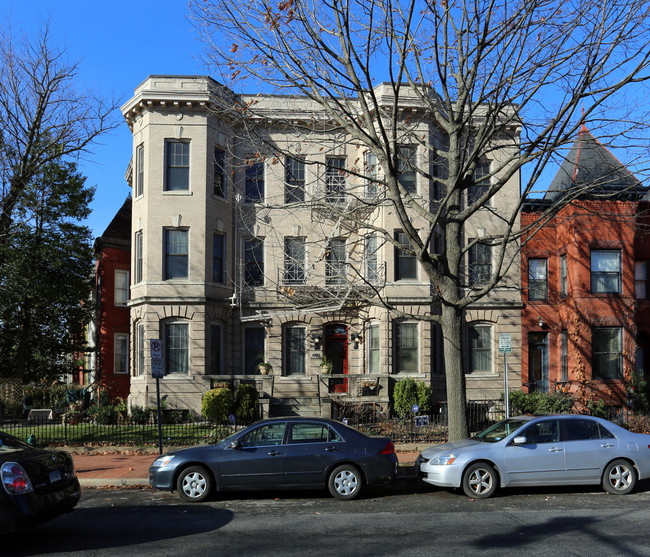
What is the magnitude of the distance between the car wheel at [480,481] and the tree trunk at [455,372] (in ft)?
9.03

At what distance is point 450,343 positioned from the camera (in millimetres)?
14727

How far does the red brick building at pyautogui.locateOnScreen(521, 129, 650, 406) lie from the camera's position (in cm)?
2578

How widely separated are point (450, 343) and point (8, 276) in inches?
751

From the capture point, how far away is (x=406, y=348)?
25219 mm

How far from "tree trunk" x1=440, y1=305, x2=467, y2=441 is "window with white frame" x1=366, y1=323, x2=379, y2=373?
34.6 ft

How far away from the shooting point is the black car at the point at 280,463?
1155 cm

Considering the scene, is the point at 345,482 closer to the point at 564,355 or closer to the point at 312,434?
the point at 312,434

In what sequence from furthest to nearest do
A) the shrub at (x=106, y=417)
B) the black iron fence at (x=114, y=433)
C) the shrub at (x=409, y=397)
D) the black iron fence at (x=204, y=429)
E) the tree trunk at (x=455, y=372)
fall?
1. the shrub at (x=409, y=397)
2. the shrub at (x=106, y=417)
3. the black iron fence at (x=114, y=433)
4. the black iron fence at (x=204, y=429)
5. the tree trunk at (x=455, y=372)

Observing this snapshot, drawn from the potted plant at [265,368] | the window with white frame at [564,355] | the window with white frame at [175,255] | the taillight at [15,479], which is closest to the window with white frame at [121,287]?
the window with white frame at [175,255]

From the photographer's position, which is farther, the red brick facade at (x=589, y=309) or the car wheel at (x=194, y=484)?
the red brick facade at (x=589, y=309)

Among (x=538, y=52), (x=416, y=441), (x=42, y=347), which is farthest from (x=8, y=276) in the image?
(x=538, y=52)

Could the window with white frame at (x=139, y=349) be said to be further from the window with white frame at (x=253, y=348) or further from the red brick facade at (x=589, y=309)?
the red brick facade at (x=589, y=309)

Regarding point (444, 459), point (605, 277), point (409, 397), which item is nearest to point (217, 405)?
point (409, 397)

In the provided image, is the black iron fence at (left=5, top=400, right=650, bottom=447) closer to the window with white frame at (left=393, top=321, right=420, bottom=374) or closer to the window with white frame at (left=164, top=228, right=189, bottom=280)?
the window with white frame at (left=393, top=321, right=420, bottom=374)
